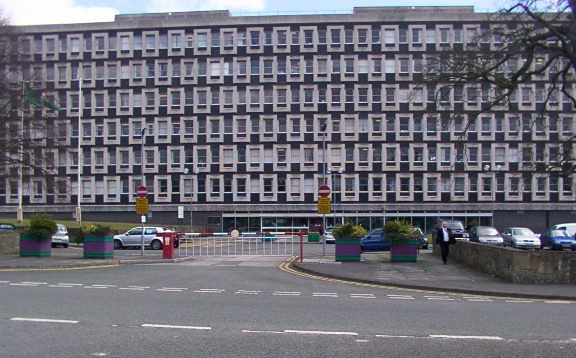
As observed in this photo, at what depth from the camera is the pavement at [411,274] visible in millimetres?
16422

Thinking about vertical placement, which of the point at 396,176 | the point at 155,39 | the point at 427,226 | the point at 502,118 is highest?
the point at 155,39

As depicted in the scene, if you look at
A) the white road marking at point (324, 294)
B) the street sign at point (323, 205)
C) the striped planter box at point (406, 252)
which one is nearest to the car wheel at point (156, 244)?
the street sign at point (323, 205)

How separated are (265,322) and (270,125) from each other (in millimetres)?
70537

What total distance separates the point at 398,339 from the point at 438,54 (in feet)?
60.2

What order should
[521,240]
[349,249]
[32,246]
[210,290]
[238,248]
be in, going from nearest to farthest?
1. [210,290]
2. [349,249]
3. [32,246]
4. [521,240]
5. [238,248]

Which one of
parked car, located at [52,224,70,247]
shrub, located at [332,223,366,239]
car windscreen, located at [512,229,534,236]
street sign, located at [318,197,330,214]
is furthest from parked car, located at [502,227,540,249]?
parked car, located at [52,224,70,247]

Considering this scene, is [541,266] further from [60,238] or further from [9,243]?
[60,238]

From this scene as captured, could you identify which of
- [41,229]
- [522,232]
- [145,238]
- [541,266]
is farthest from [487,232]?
[41,229]

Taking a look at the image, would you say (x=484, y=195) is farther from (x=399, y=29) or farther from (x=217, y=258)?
(x=217, y=258)

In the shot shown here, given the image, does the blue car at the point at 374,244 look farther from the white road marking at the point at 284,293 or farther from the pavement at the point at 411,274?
the white road marking at the point at 284,293

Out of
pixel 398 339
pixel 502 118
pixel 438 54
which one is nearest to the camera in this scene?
pixel 398 339

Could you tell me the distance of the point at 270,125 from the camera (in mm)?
80562

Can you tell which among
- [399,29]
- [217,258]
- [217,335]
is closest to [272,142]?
[399,29]

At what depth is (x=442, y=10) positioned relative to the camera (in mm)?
80250
